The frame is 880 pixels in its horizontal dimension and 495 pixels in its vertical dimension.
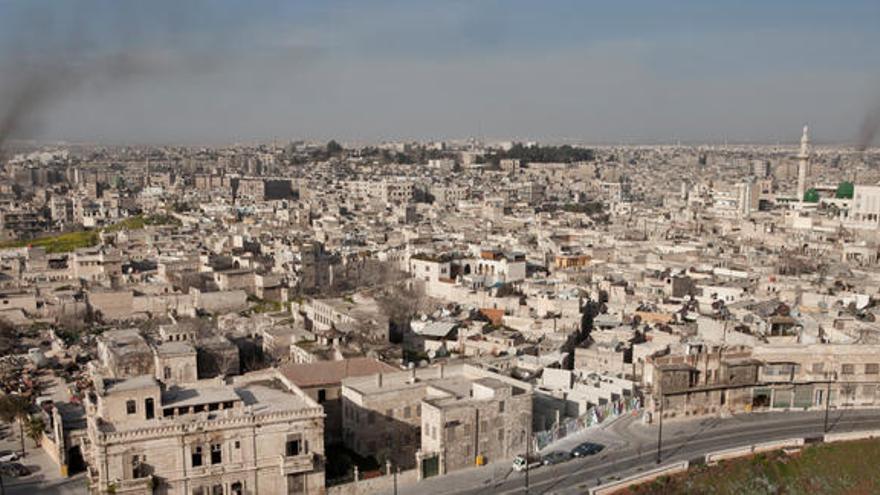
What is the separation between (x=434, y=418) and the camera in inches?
503

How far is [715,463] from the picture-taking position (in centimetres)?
1302

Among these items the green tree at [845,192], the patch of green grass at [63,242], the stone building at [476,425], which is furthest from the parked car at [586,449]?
the green tree at [845,192]

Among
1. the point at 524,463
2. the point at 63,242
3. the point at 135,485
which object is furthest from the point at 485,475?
the point at 63,242

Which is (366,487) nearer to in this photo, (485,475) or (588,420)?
(485,475)

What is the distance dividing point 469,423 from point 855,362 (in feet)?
24.4

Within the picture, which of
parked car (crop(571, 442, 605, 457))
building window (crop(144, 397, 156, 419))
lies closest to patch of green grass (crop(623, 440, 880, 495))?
parked car (crop(571, 442, 605, 457))

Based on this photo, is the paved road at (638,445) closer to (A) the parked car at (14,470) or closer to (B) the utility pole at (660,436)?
(B) the utility pole at (660,436)

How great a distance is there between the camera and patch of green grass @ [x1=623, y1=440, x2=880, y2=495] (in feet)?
41.7

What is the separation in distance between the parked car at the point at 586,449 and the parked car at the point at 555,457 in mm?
133

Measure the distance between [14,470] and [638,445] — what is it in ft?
31.7

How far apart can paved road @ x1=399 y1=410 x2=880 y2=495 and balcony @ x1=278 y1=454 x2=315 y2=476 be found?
1.34 m

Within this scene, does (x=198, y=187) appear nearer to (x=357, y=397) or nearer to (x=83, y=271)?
(x=83, y=271)

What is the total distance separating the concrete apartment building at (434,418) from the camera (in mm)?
12781

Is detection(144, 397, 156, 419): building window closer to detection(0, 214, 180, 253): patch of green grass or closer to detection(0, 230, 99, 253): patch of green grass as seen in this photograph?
detection(0, 214, 180, 253): patch of green grass
